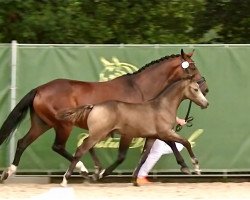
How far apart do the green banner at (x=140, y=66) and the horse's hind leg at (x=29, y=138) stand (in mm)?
323

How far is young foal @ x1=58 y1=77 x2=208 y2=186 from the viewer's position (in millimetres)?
8766

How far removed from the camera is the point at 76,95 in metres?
9.24

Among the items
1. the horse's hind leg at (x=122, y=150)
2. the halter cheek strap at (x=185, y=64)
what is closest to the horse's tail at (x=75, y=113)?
the horse's hind leg at (x=122, y=150)

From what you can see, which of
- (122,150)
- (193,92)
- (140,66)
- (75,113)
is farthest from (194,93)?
(75,113)

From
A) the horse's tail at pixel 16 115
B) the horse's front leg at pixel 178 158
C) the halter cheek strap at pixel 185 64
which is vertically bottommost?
the horse's front leg at pixel 178 158

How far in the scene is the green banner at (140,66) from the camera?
970cm

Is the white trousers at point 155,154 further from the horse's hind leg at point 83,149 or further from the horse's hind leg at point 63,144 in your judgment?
the horse's hind leg at point 83,149

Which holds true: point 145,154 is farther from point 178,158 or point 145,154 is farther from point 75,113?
point 75,113

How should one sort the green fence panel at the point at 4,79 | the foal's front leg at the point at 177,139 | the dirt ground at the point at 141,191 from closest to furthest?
the dirt ground at the point at 141,191, the foal's front leg at the point at 177,139, the green fence panel at the point at 4,79

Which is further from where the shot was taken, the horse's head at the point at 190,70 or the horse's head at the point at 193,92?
the horse's head at the point at 190,70

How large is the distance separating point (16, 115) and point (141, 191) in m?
2.05

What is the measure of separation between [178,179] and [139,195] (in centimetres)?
188

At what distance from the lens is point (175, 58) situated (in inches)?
370

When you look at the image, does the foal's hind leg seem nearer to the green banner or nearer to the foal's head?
the green banner
